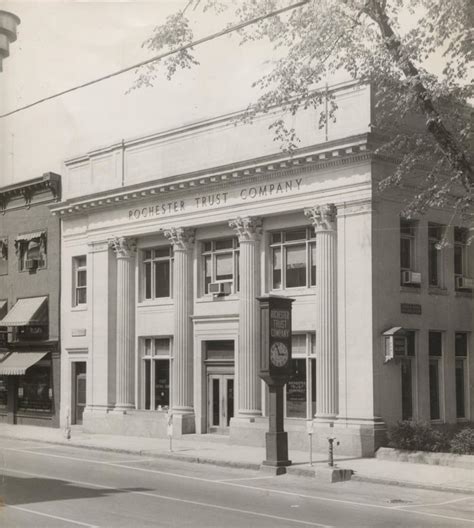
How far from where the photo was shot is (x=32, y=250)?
36.0m

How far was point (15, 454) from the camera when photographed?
955 inches

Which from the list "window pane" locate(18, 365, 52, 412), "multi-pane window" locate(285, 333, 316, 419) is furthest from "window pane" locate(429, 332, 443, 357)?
"window pane" locate(18, 365, 52, 412)

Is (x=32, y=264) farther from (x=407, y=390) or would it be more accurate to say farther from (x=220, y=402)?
(x=407, y=390)

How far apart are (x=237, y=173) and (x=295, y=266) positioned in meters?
3.42

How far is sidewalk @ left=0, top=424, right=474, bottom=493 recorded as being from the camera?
18698mm

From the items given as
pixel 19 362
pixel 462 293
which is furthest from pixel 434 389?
pixel 19 362

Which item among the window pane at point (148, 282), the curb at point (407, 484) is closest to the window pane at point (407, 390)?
the curb at point (407, 484)

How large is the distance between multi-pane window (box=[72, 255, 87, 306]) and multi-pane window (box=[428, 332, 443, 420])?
1416cm

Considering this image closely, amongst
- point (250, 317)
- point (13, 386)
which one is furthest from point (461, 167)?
point (13, 386)

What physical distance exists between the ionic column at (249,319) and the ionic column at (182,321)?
2537 millimetres

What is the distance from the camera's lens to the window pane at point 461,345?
2656 centimetres

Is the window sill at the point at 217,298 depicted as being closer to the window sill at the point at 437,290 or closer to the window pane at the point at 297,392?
the window pane at the point at 297,392

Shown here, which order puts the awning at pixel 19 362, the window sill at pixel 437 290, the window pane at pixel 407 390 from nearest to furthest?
the window pane at pixel 407 390 < the window sill at pixel 437 290 < the awning at pixel 19 362

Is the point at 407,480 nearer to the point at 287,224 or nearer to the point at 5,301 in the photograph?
the point at 287,224
